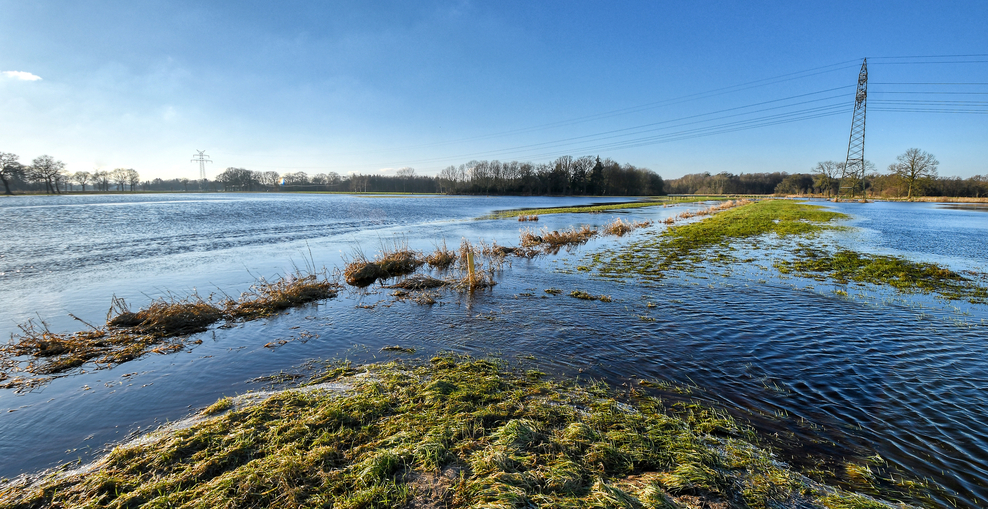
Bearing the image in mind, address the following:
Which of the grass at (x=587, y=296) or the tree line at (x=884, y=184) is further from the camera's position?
the tree line at (x=884, y=184)

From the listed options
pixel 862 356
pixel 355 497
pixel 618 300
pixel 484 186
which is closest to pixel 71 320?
pixel 355 497

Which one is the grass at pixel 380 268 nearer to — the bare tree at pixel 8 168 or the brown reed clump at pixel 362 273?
the brown reed clump at pixel 362 273

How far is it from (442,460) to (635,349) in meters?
4.77

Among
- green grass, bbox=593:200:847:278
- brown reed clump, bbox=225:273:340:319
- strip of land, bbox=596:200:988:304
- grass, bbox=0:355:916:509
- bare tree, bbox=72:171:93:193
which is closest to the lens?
grass, bbox=0:355:916:509

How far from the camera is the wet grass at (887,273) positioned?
11.4 m

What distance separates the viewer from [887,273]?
1352cm

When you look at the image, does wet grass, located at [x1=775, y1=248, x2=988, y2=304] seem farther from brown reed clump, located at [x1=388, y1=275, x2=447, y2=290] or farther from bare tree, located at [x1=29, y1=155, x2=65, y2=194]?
bare tree, located at [x1=29, y1=155, x2=65, y2=194]

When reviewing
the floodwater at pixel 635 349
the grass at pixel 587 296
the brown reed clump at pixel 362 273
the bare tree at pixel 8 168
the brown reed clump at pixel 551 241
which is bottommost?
the floodwater at pixel 635 349

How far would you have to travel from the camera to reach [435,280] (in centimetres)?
1320

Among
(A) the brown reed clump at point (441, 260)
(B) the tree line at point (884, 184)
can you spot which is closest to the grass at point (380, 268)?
(A) the brown reed clump at point (441, 260)

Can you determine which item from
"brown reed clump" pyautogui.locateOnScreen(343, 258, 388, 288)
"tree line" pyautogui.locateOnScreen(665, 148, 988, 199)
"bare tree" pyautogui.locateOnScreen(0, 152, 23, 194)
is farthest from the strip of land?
"bare tree" pyautogui.locateOnScreen(0, 152, 23, 194)

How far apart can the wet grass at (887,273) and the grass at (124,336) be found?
17.9 meters

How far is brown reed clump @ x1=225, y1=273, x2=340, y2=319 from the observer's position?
33.3 ft

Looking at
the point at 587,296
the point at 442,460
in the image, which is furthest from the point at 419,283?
the point at 442,460
